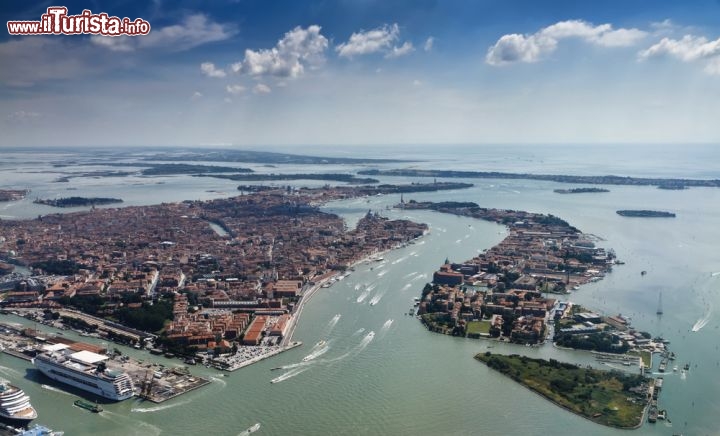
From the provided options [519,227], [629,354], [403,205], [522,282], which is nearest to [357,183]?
[403,205]

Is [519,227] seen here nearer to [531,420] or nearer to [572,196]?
[572,196]

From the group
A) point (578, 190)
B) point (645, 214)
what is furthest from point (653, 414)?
point (578, 190)

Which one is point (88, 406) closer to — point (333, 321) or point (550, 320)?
point (333, 321)

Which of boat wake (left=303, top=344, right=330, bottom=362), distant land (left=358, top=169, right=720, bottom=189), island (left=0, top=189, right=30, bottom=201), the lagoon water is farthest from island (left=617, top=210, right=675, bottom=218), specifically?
island (left=0, top=189, right=30, bottom=201)

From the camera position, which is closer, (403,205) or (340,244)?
(340,244)

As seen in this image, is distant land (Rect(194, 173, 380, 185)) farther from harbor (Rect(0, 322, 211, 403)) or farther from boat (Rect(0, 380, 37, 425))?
boat (Rect(0, 380, 37, 425))

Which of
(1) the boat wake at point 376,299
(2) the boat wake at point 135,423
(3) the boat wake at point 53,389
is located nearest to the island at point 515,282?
(1) the boat wake at point 376,299
